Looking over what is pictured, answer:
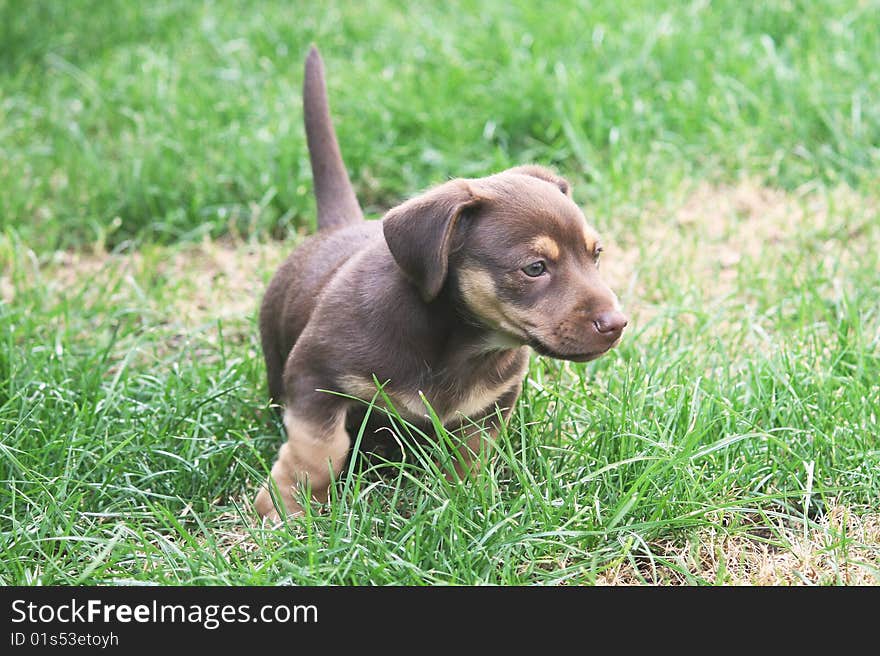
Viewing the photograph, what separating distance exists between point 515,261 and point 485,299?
0.16 meters

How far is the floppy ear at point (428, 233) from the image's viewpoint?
336 cm

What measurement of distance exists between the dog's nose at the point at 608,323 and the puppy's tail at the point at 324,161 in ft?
4.96

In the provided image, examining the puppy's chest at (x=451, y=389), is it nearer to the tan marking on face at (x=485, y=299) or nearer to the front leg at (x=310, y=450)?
the front leg at (x=310, y=450)

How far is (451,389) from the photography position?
3643mm

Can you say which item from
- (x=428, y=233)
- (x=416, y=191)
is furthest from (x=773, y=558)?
(x=416, y=191)

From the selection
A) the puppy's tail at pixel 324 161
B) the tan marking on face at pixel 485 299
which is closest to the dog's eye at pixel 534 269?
the tan marking on face at pixel 485 299

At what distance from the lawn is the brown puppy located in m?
0.19

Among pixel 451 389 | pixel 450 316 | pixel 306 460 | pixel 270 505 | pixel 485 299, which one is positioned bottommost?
pixel 270 505

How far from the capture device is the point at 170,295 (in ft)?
17.7

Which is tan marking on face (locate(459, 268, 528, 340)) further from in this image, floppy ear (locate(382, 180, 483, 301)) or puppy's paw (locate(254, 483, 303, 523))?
puppy's paw (locate(254, 483, 303, 523))

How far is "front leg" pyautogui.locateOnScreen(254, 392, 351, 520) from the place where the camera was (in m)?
3.59

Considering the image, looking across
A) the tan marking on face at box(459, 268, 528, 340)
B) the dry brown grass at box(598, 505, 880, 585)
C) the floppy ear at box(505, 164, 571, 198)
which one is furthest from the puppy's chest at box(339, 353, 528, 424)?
the dry brown grass at box(598, 505, 880, 585)

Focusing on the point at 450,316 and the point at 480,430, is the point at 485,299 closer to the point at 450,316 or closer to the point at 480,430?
the point at 450,316
